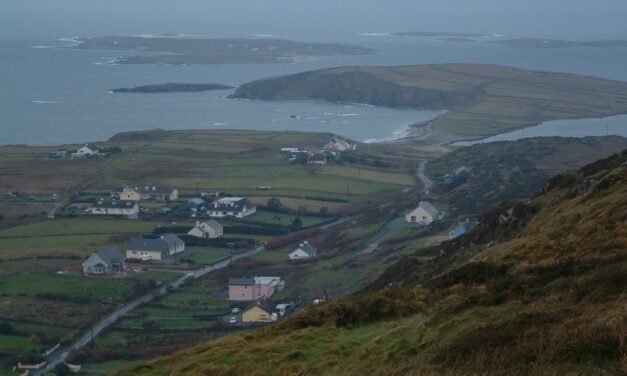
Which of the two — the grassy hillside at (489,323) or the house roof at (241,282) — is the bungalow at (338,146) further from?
the grassy hillside at (489,323)

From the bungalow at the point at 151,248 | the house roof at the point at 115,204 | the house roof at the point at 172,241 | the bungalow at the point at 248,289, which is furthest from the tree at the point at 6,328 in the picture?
the house roof at the point at 115,204

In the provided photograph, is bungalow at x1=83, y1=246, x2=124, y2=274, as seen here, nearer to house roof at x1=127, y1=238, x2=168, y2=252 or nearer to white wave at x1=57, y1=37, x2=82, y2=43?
house roof at x1=127, y1=238, x2=168, y2=252

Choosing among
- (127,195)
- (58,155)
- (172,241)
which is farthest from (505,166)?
(58,155)

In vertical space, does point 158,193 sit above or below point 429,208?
below

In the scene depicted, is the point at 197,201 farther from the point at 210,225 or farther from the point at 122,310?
the point at 122,310

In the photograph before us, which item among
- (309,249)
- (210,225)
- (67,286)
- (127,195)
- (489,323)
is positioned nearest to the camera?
(489,323)
